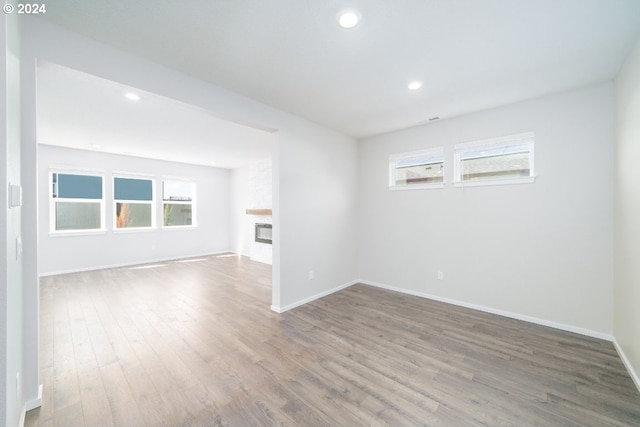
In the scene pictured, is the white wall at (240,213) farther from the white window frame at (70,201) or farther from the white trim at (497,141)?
the white trim at (497,141)

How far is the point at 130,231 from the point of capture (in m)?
6.10

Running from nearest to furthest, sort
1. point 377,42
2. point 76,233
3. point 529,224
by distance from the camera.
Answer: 1. point 377,42
2. point 529,224
3. point 76,233

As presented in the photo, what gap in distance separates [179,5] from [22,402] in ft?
9.10

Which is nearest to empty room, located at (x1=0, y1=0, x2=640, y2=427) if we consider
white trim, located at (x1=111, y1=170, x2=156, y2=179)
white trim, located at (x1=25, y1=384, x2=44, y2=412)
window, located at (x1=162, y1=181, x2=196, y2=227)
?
white trim, located at (x1=25, y1=384, x2=44, y2=412)

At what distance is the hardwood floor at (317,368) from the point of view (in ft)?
5.41

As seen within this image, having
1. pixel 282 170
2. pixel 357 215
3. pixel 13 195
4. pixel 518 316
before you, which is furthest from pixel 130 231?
pixel 518 316

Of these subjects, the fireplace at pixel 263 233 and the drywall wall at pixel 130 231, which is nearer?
the drywall wall at pixel 130 231

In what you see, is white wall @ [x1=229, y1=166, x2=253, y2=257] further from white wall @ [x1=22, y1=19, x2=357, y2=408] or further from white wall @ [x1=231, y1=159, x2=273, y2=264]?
white wall @ [x1=22, y1=19, x2=357, y2=408]

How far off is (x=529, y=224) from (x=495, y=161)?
35.6 inches

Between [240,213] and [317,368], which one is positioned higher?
[240,213]

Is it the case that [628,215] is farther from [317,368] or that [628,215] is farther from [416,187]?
[317,368]

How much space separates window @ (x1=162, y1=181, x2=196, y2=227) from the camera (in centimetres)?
679

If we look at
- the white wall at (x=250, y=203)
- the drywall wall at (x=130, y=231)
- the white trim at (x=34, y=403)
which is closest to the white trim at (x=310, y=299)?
the white trim at (x=34, y=403)

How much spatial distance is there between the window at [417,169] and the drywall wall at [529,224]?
0.11 m
